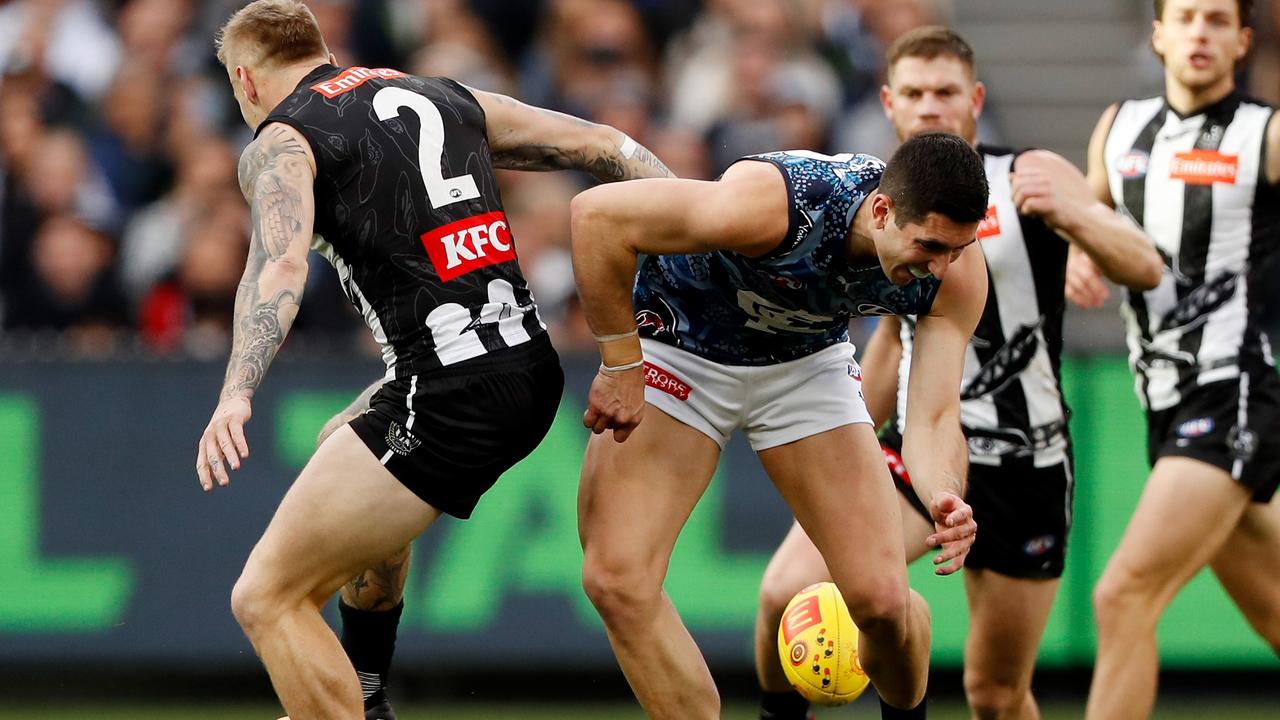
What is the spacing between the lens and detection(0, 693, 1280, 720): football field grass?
8.29 meters

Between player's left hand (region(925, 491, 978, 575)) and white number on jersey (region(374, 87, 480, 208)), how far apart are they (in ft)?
5.43

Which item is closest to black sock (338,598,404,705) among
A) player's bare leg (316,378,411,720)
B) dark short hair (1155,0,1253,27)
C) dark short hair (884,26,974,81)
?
player's bare leg (316,378,411,720)

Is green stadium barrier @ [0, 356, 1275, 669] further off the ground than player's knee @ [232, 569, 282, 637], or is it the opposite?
player's knee @ [232, 569, 282, 637]

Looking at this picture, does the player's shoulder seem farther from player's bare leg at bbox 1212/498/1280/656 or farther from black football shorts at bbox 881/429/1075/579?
player's bare leg at bbox 1212/498/1280/656

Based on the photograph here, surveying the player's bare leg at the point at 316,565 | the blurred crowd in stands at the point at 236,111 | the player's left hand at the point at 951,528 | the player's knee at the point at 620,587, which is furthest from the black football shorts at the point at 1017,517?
the blurred crowd in stands at the point at 236,111

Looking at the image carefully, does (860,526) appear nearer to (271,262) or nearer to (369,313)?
(369,313)

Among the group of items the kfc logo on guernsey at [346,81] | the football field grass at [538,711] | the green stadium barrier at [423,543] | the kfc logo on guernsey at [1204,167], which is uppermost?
the kfc logo on guernsey at [346,81]

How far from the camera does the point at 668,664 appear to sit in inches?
220

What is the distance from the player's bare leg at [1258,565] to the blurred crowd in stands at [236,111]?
3.81 metres

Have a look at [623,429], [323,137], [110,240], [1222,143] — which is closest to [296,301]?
[323,137]

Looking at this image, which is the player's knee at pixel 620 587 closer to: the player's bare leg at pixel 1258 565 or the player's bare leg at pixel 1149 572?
the player's bare leg at pixel 1149 572

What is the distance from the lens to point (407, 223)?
5.30 m

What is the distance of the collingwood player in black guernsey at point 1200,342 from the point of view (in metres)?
6.58

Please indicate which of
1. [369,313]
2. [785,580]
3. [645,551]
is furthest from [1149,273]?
[369,313]
